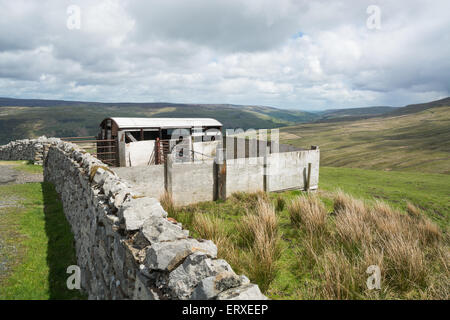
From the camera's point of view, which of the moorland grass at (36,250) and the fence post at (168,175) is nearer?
the moorland grass at (36,250)

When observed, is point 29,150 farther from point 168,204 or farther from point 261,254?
point 261,254

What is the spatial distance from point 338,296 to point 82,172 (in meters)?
5.00

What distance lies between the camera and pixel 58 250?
512 centimetres

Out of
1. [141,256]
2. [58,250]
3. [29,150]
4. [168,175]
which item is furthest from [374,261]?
[29,150]

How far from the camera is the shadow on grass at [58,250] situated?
13.0 ft

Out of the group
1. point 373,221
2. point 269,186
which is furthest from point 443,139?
point 373,221

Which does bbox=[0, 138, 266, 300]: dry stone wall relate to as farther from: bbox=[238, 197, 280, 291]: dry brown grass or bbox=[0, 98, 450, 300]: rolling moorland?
bbox=[238, 197, 280, 291]: dry brown grass

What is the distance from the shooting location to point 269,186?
1232cm

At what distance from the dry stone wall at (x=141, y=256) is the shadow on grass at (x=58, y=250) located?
1.04ft

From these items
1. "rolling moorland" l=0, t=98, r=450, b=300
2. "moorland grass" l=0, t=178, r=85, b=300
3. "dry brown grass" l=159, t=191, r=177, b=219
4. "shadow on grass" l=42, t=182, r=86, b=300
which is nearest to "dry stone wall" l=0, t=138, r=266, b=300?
"shadow on grass" l=42, t=182, r=86, b=300

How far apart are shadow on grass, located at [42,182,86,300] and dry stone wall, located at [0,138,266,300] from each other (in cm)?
32
